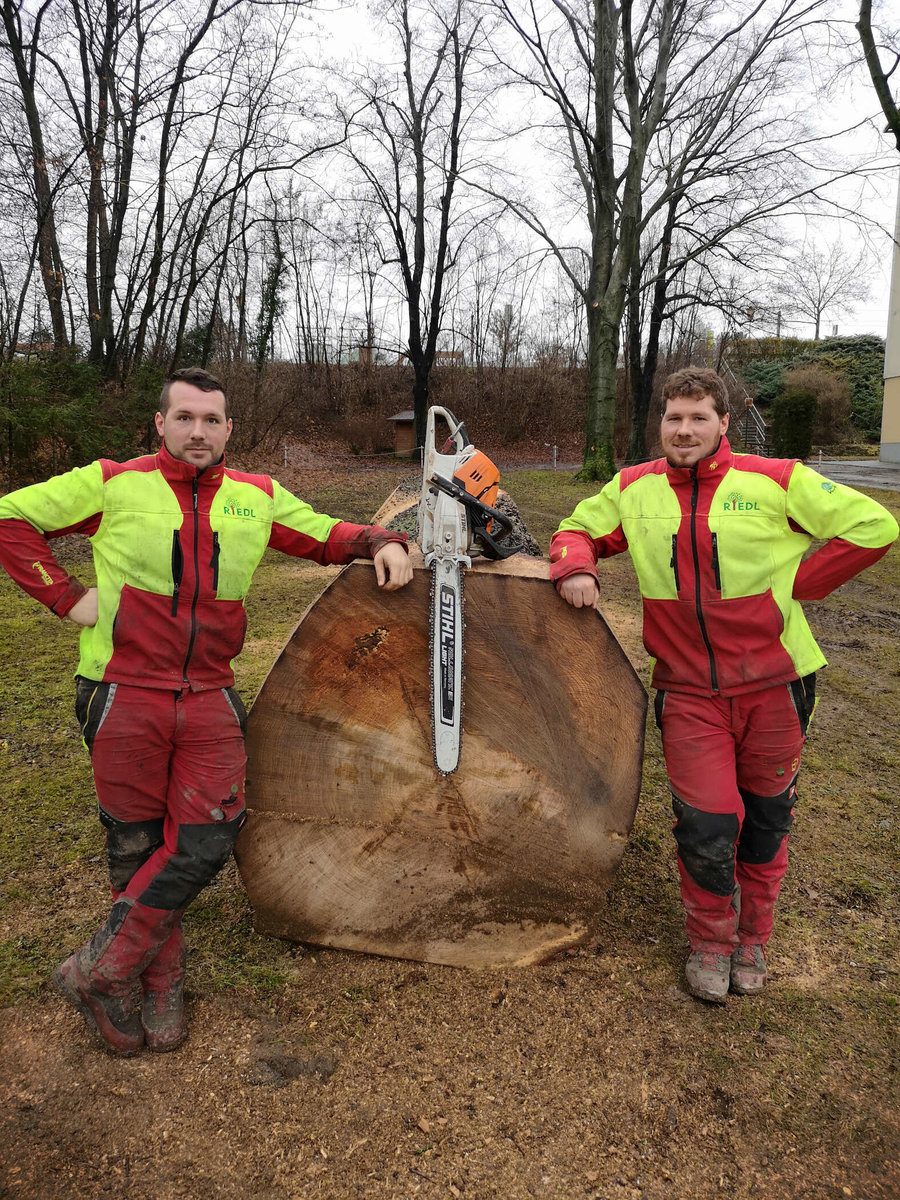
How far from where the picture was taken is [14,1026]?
7.37 feet

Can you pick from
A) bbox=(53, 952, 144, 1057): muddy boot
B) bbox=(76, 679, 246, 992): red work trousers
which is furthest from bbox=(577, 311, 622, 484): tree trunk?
bbox=(53, 952, 144, 1057): muddy boot

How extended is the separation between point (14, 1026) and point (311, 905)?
2.93 ft

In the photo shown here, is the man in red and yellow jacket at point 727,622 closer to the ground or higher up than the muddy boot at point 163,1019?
higher up

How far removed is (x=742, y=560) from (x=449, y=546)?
91 centimetres

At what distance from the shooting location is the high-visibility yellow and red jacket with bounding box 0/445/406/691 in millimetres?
2203

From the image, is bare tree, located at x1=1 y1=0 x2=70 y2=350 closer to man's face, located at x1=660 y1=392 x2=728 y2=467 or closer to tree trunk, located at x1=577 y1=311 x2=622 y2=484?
tree trunk, located at x1=577 y1=311 x2=622 y2=484

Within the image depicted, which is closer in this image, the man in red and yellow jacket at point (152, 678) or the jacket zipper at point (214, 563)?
the man in red and yellow jacket at point (152, 678)

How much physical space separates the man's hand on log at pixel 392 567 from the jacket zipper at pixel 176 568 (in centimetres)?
→ 56

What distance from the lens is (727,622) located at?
2.41 meters

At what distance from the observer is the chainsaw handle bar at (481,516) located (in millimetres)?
2477

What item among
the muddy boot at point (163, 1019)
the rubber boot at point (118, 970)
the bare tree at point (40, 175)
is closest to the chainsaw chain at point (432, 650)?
the rubber boot at point (118, 970)

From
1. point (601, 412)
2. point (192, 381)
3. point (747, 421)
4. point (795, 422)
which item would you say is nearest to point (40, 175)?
point (601, 412)

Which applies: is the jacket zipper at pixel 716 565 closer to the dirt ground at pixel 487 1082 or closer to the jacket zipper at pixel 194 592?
the dirt ground at pixel 487 1082

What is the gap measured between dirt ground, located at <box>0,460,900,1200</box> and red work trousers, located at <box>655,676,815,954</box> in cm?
30
